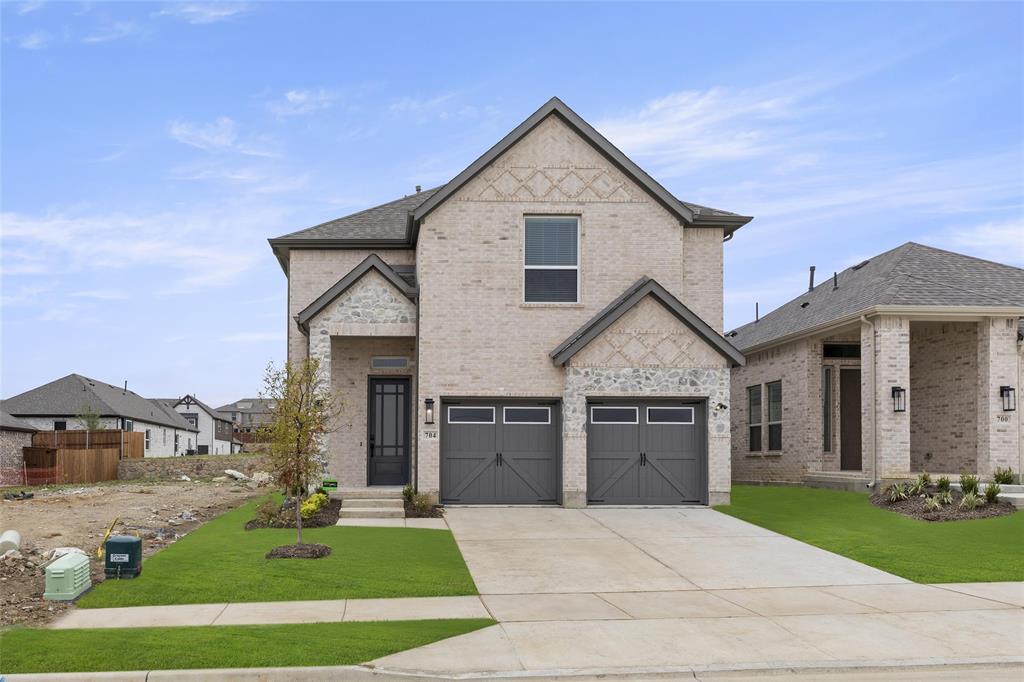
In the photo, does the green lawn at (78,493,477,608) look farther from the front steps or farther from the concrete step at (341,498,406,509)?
the concrete step at (341,498,406,509)

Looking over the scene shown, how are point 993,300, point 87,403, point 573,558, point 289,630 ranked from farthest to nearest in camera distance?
point 87,403, point 993,300, point 573,558, point 289,630

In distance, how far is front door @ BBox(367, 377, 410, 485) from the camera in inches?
906

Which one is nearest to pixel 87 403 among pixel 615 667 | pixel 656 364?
pixel 656 364

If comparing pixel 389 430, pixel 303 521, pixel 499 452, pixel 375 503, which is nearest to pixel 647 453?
pixel 499 452

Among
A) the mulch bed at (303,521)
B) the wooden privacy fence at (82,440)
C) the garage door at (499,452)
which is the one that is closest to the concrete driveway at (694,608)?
the mulch bed at (303,521)

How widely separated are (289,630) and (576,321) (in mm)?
12730

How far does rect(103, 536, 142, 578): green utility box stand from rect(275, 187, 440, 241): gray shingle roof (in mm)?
12007

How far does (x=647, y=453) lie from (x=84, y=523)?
40.4ft

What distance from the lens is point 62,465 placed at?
3766cm

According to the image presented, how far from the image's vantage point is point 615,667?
8461mm

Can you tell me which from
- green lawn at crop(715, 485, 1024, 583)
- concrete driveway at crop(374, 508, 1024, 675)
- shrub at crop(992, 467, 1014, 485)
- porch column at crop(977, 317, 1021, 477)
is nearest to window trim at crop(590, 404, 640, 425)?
green lawn at crop(715, 485, 1024, 583)

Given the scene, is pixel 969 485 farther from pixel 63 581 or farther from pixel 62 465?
pixel 62 465

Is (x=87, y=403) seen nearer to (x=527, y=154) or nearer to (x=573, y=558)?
(x=527, y=154)

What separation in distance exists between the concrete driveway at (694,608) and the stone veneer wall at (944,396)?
27.5 ft
